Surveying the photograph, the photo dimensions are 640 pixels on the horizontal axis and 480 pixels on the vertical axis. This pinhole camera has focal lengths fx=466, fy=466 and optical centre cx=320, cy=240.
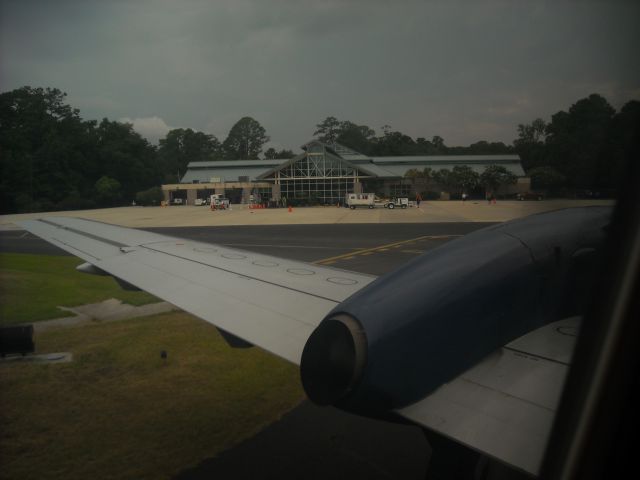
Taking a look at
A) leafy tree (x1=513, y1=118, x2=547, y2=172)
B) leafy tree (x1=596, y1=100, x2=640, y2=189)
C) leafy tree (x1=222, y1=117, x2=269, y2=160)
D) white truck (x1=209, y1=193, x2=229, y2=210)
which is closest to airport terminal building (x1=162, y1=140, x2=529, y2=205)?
white truck (x1=209, y1=193, x2=229, y2=210)

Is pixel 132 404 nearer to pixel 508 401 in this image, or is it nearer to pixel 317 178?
pixel 508 401

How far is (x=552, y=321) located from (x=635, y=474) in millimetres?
980

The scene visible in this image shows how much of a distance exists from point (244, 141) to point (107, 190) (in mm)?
27580

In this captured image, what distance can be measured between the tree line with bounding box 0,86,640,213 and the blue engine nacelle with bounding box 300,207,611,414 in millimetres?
431

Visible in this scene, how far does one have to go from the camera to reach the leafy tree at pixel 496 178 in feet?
9.97

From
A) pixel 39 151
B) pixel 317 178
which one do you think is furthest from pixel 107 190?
pixel 317 178

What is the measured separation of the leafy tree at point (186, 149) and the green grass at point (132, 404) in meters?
87.5

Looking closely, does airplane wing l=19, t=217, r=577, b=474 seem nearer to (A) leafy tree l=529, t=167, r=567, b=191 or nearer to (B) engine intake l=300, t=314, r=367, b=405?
(B) engine intake l=300, t=314, r=367, b=405

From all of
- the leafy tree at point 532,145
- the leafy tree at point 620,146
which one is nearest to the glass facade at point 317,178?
the leafy tree at point 532,145

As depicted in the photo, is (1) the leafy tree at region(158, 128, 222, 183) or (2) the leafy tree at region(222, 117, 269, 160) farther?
(1) the leafy tree at region(158, 128, 222, 183)

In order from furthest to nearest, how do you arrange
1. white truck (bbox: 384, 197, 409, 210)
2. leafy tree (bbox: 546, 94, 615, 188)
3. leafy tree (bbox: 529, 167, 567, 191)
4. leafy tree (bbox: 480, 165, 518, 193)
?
white truck (bbox: 384, 197, 409, 210) < leafy tree (bbox: 480, 165, 518, 193) < leafy tree (bbox: 529, 167, 567, 191) < leafy tree (bbox: 546, 94, 615, 188)

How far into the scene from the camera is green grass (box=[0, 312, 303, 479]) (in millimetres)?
4113

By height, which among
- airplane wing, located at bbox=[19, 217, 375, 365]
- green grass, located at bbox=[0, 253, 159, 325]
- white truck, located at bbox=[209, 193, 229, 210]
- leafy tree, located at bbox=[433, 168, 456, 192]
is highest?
leafy tree, located at bbox=[433, 168, 456, 192]

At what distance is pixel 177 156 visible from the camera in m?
94.4
